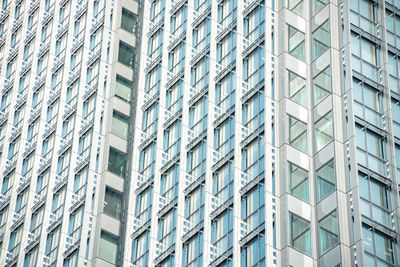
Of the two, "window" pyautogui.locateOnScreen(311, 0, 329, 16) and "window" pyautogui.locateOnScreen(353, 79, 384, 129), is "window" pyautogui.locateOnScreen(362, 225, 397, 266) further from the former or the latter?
"window" pyautogui.locateOnScreen(311, 0, 329, 16)

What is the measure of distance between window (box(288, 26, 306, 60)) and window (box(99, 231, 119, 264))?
2360 centimetres

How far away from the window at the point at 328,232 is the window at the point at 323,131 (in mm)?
5333

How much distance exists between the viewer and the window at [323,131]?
66.2 meters

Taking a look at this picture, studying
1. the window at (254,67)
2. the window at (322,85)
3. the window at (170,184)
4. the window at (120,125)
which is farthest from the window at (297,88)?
the window at (120,125)

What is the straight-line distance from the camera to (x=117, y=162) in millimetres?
88938

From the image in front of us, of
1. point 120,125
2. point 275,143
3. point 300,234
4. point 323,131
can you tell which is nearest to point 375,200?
point 300,234

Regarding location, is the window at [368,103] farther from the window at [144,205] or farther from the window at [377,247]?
the window at [144,205]

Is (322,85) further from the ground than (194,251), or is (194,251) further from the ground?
(322,85)

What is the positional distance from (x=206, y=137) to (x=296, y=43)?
10047 mm

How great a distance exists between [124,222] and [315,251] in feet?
86.8

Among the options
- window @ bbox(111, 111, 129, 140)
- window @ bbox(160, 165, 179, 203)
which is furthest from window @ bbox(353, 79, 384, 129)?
window @ bbox(111, 111, 129, 140)

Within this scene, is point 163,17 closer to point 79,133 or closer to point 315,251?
point 79,133

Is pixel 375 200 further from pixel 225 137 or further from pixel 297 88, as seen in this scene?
pixel 225 137

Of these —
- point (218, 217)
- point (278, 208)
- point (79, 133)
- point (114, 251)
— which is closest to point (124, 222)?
point (114, 251)
